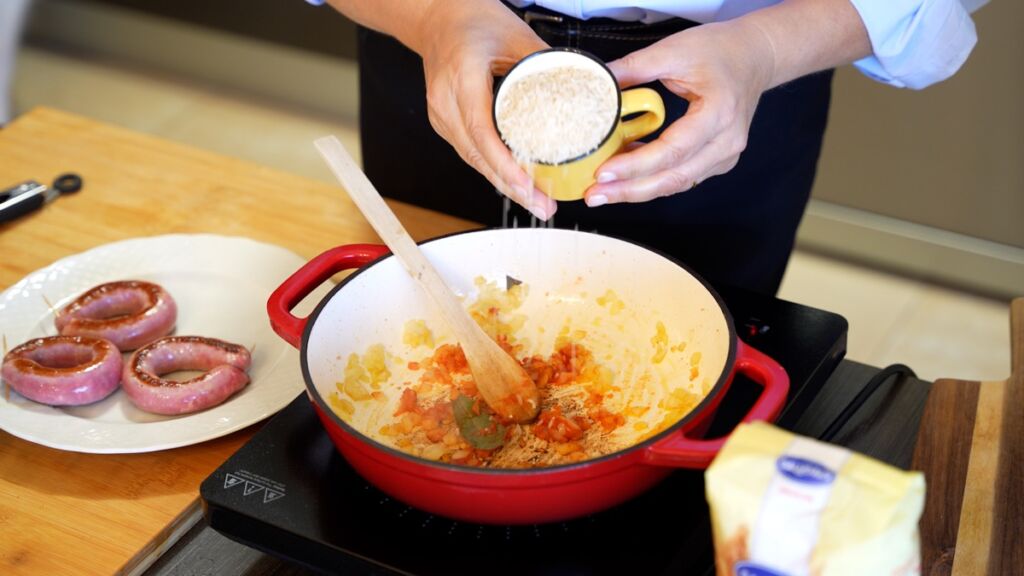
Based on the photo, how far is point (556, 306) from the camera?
1246 millimetres

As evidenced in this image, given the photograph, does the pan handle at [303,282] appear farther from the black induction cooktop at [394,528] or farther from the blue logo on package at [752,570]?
the blue logo on package at [752,570]

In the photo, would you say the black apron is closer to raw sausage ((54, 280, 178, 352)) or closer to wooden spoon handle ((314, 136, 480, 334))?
wooden spoon handle ((314, 136, 480, 334))

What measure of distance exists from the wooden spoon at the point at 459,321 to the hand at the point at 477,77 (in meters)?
0.11

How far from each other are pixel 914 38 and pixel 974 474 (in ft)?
1.76

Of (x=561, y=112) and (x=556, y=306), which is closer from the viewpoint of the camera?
(x=561, y=112)

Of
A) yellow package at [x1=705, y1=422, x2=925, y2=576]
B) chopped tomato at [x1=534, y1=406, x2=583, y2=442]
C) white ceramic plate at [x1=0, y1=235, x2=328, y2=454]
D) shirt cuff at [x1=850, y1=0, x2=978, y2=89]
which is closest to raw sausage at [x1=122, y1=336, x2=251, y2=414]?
white ceramic plate at [x1=0, y1=235, x2=328, y2=454]

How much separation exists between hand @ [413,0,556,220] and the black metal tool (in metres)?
0.63

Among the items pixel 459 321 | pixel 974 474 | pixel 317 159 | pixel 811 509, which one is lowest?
pixel 317 159

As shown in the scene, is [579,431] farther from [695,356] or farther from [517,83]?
[517,83]

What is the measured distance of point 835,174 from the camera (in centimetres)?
287

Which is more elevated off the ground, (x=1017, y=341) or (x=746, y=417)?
(x=746, y=417)

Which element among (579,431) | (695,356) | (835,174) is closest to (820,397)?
(695,356)

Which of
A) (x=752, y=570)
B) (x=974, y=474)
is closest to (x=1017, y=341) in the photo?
(x=974, y=474)

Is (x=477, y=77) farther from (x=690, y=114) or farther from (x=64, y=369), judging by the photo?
(x=64, y=369)
